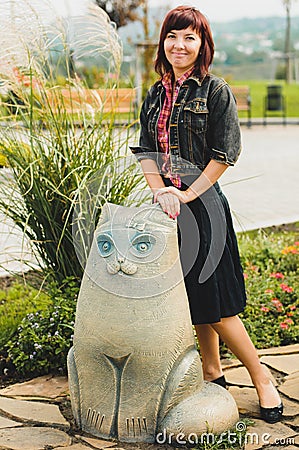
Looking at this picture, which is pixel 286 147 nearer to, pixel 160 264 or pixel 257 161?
pixel 257 161

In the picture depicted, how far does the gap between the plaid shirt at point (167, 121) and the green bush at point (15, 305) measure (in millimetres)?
1316

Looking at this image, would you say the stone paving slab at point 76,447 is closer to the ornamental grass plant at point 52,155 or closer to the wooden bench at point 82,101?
the ornamental grass plant at point 52,155

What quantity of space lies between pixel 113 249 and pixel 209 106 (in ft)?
2.58

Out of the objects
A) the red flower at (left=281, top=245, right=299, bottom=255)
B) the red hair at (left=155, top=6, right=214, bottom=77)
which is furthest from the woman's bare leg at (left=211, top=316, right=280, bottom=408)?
the red flower at (left=281, top=245, right=299, bottom=255)

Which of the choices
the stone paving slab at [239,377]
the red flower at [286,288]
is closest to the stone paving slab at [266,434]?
the stone paving slab at [239,377]

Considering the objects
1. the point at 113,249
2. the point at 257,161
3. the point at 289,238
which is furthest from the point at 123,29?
the point at 113,249

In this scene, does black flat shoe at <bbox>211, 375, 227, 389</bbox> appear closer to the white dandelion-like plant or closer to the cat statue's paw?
the cat statue's paw

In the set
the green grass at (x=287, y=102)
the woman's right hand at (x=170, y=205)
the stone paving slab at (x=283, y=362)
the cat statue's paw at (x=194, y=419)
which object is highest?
the woman's right hand at (x=170, y=205)

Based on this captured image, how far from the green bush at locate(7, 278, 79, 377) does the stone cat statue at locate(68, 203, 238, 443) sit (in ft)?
2.96

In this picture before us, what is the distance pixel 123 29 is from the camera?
2209cm

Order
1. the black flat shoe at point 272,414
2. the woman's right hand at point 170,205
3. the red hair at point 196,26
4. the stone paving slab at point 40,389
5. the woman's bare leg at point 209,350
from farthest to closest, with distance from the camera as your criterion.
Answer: the stone paving slab at point 40,389, the woman's bare leg at point 209,350, the black flat shoe at point 272,414, the red hair at point 196,26, the woman's right hand at point 170,205

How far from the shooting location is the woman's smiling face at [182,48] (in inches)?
137

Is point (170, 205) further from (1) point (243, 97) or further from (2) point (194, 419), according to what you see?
(1) point (243, 97)

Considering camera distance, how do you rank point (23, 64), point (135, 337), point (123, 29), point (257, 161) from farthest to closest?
point (123, 29), point (257, 161), point (23, 64), point (135, 337)
